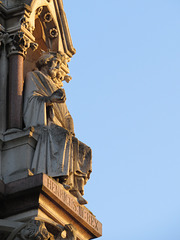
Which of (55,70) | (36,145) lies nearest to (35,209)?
(36,145)

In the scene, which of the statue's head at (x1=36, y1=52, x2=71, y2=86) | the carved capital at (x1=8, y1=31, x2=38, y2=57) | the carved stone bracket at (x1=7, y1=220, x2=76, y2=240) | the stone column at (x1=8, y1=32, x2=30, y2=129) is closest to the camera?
the carved stone bracket at (x1=7, y1=220, x2=76, y2=240)

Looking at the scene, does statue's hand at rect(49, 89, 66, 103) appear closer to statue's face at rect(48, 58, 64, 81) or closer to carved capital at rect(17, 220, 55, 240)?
statue's face at rect(48, 58, 64, 81)

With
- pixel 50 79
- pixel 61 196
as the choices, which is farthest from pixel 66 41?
pixel 61 196

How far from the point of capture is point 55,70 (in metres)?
23.3

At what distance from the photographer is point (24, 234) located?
19.2 m

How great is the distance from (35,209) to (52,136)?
1.94 m

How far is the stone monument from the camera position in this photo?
19766 millimetres

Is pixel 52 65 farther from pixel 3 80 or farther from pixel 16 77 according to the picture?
pixel 3 80

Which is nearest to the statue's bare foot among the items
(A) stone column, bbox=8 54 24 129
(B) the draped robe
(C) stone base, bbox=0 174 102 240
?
(B) the draped robe

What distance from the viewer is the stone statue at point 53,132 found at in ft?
68.1

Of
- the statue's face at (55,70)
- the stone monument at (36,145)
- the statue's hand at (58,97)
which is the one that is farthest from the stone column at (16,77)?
the statue's face at (55,70)

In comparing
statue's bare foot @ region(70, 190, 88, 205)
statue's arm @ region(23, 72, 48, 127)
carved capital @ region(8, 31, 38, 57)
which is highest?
carved capital @ region(8, 31, 38, 57)

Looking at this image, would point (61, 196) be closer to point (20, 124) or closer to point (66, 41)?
point (20, 124)

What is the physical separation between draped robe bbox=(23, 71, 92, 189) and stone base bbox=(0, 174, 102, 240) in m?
0.59
